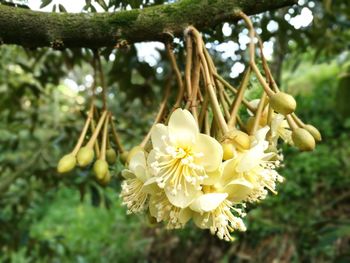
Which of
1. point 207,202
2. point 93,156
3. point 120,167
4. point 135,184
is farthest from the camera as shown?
point 120,167

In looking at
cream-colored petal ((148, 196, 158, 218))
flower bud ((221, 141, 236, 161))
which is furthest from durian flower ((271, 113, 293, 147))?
cream-colored petal ((148, 196, 158, 218))

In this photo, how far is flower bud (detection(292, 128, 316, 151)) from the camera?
784 millimetres

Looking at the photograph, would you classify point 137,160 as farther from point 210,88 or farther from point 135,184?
point 210,88

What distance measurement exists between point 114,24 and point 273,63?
1.89m

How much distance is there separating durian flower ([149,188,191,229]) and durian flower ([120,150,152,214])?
23 millimetres

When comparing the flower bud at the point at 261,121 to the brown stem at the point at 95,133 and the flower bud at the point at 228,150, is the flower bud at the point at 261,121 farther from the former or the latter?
the brown stem at the point at 95,133

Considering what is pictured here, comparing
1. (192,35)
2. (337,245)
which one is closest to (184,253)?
(337,245)

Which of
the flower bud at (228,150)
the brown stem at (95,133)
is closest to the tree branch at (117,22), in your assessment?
the brown stem at (95,133)

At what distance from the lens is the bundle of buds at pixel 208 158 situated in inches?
29.6

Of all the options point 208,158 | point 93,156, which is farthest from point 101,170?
point 208,158

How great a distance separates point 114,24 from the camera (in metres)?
0.93

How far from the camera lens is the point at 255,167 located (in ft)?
2.55

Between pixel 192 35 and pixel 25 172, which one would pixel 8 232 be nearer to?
pixel 25 172

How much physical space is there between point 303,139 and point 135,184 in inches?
10.6
